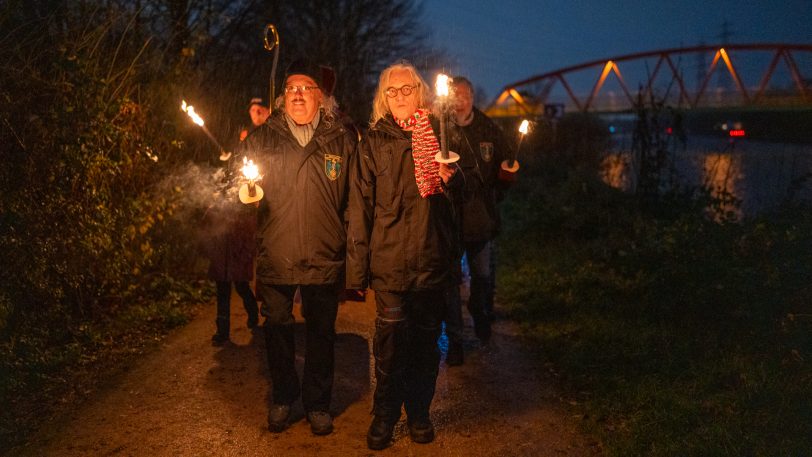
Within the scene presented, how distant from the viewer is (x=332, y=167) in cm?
407

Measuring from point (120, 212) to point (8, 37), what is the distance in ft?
5.36

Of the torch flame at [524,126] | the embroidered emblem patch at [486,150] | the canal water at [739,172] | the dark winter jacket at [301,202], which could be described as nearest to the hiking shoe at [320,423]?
the dark winter jacket at [301,202]

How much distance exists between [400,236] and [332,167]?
1.92ft

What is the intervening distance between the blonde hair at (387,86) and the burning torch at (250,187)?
757mm

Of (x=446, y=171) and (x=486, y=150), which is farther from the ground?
(x=486, y=150)

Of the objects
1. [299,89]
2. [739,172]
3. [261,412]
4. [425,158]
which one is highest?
[299,89]

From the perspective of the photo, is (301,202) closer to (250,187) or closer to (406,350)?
(250,187)

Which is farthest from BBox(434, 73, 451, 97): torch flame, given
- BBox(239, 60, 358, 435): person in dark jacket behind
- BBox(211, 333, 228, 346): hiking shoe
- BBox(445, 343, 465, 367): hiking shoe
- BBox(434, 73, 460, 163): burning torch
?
BBox(211, 333, 228, 346): hiking shoe

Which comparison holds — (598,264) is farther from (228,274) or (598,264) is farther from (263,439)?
(263,439)

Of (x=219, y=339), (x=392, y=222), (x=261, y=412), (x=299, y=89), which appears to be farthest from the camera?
(x=219, y=339)

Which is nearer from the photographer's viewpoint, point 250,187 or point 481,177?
point 250,187

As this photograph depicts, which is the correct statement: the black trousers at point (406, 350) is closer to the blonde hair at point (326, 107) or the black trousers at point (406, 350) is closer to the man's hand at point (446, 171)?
the man's hand at point (446, 171)

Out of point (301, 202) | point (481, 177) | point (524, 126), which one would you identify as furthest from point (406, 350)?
point (524, 126)

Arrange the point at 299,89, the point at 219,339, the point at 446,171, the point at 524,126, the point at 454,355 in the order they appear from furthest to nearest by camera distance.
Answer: the point at 219,339, the point at 524,126, the point at 454,355, the point at 299,89, the point at 446,171
